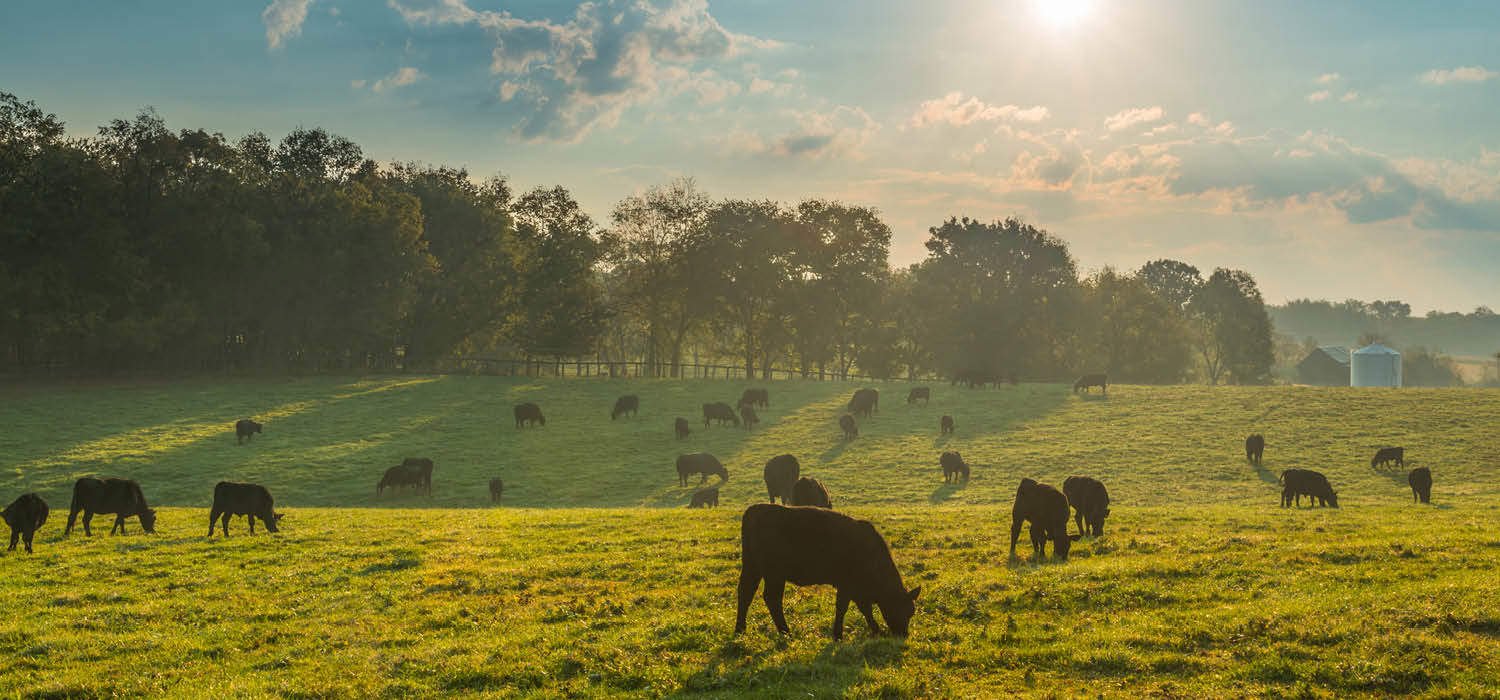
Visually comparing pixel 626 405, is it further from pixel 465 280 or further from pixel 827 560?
pixel 827 560

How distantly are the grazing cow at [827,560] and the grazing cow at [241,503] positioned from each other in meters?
16.6

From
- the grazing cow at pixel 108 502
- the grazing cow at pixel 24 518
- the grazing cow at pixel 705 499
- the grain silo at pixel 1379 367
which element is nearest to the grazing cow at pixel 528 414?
the grazing cow at pixel 705 499

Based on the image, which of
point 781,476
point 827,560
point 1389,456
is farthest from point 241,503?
point 1389,456

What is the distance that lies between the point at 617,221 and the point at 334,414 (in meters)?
39.8

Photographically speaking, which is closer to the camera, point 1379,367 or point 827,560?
point 827,560

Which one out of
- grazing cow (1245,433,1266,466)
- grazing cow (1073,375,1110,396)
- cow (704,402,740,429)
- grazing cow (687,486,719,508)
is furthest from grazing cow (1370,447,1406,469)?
cow (704,402,740,429)

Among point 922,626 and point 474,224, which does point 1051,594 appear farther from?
point 474,224

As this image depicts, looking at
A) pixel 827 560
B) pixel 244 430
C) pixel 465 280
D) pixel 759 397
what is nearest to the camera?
pixel 827 560

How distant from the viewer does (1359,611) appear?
11.4m

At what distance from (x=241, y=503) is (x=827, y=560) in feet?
58.8

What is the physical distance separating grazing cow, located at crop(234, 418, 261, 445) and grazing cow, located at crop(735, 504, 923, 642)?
1711 inches

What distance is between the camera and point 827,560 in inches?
428

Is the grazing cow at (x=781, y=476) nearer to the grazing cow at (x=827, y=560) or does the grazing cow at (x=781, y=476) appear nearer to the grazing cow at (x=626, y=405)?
the grazing cow at (x=827, y=560)

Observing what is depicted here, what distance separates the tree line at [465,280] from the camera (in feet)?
197
